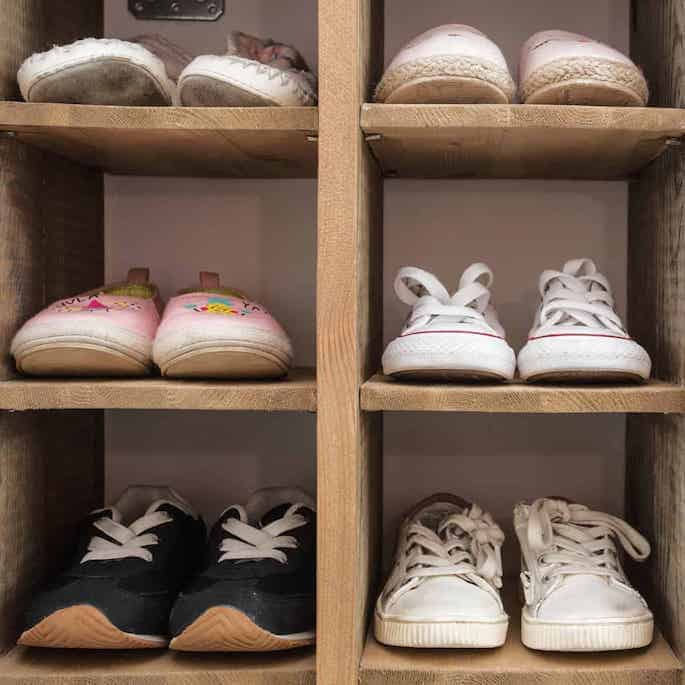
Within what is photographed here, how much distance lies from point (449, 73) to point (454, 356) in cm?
30

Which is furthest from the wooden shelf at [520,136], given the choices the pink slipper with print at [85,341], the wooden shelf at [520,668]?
the wooden shelf at [520,668]

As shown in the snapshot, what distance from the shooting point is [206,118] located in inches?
34.3

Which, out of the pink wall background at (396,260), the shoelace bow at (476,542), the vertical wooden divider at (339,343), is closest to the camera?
the vertical wooden divider at (339,343)

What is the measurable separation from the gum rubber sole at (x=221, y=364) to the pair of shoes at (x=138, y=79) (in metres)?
0.28

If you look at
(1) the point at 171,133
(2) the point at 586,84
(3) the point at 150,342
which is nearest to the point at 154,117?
(1) the point at 171,133

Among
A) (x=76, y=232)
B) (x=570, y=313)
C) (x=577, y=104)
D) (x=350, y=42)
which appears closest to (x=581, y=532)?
(x=570, y=313)

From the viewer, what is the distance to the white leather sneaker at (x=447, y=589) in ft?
2.79

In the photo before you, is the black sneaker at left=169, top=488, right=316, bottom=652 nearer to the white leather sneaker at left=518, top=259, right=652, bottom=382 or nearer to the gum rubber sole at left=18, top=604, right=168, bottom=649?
the gum rubber sole at left=18, top=604, right=168, bottom=649

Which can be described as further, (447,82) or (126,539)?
(126,539)

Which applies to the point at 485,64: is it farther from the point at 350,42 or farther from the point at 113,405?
the point at 113,405

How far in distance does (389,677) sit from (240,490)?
0.46m

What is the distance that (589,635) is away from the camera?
2.75 feet

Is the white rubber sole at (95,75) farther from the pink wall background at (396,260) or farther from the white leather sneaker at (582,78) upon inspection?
the white leather sneaker at (582,78)

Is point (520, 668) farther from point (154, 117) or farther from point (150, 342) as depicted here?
point (154, 117)
